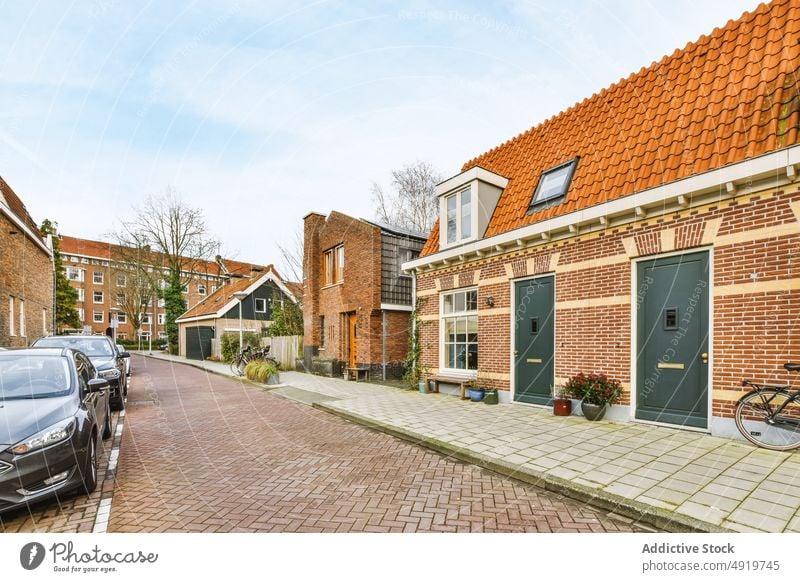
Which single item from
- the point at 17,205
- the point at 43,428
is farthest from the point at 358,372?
the point at 17,205

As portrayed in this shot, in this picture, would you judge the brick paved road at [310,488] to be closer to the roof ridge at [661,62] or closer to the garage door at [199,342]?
the roof ridge at [661,62]

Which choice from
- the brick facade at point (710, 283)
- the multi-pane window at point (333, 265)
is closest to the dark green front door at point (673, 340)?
the brick facade at point (710, 283)

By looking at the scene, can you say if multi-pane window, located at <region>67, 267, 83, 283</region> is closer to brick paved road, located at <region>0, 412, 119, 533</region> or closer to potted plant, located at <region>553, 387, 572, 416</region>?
brick paved road, located at <region>0, 412, 119, 533</region>

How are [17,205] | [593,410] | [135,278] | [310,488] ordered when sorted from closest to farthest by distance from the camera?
[310,488] → [593,410] → [17,205] → [135,278]

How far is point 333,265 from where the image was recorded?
16750mm

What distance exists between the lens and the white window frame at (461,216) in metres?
9.83

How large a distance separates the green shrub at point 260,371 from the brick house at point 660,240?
7.40 meters

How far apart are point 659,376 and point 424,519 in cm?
493

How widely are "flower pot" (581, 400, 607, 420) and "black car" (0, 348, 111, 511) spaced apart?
710 centimetres

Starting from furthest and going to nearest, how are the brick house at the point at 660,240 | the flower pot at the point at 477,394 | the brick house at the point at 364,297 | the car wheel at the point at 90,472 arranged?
the brick house at the point at 364,297, the flower pot at the point at 477,394, the brick house at the point at 660,240, the car wheel at the point at 90,472

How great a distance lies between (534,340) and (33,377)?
8.15 meters

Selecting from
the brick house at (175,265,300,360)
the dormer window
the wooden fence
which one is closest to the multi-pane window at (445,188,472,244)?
the dormer window

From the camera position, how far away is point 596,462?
4.68 metres

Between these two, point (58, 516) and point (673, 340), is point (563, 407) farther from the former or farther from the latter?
point (58, 516)
